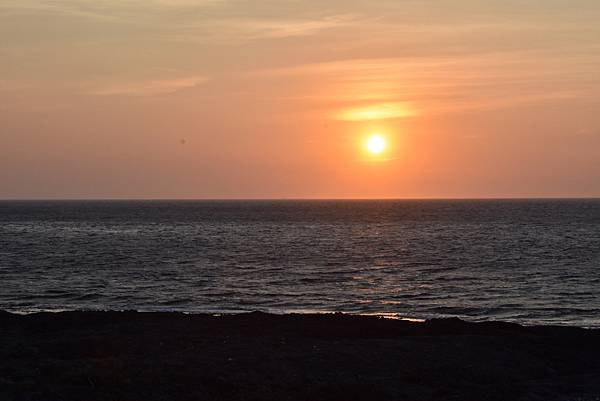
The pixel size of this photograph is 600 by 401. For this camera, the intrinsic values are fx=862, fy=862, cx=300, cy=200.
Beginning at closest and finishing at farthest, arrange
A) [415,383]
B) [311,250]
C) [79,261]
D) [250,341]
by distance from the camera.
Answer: [415,383] → [250,341] → [79,261] → [311,250]

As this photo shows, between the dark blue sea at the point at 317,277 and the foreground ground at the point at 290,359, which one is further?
the dark blue sea at the point at 317,277

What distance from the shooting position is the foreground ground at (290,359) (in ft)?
79.0

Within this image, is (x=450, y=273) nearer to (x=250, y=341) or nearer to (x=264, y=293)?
(x=264, y=293)

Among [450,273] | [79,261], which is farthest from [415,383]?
[79,261]

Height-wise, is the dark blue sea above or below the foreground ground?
below

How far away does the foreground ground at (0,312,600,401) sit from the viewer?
24078 millimetres

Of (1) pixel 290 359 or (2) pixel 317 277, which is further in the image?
(2) pixel 317 277

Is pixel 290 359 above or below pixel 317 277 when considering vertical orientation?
above

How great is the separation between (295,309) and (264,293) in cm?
809

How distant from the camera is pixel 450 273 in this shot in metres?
70.6

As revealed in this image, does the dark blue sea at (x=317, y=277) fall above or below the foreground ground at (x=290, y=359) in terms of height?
below

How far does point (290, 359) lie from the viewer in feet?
90.6

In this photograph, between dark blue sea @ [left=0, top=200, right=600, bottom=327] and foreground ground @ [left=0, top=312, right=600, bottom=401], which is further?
dark blue sea @ [left=0, top=200, right=600, bottom=327]

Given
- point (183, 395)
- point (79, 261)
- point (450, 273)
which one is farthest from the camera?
point (79, 261)
